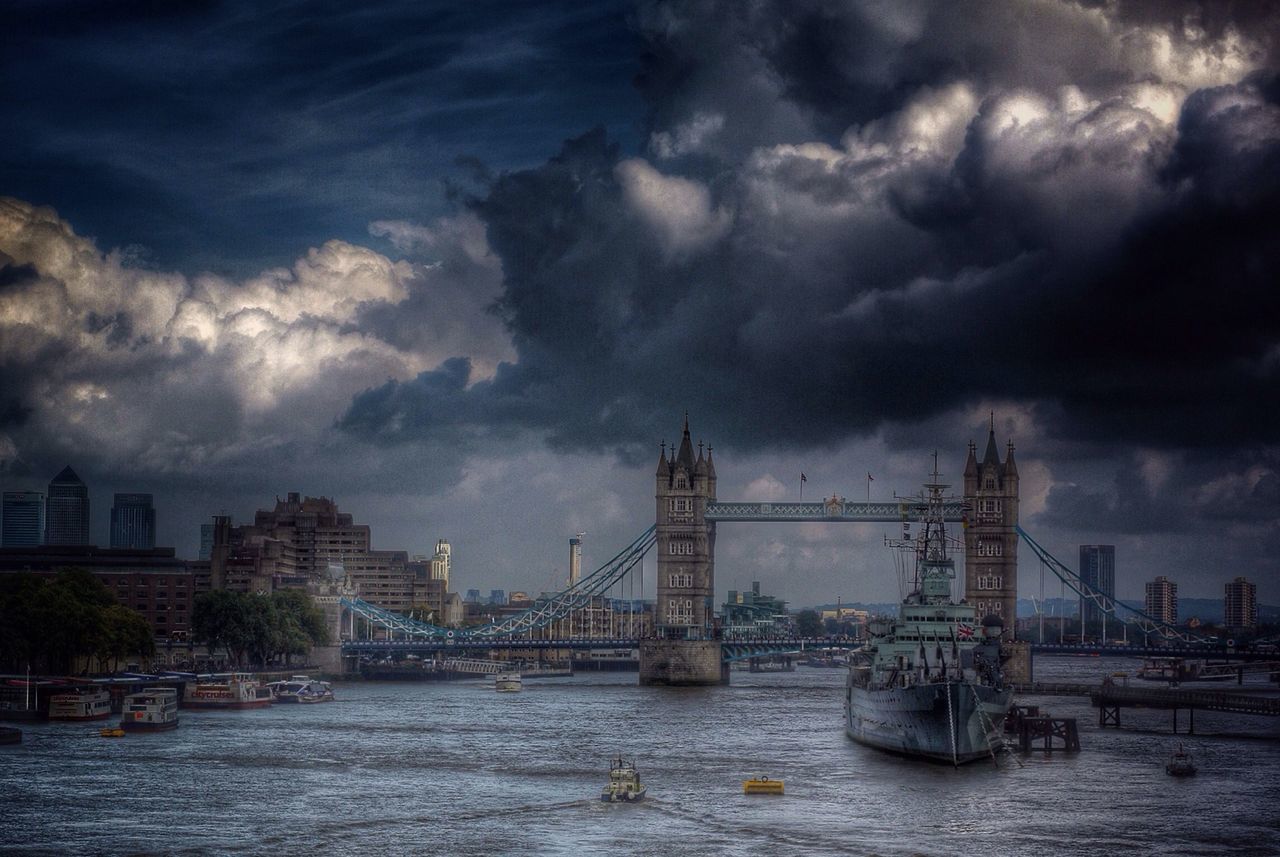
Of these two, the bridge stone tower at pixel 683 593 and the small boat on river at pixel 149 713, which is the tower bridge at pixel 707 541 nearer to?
the bridge stone tower at pixel 683 593

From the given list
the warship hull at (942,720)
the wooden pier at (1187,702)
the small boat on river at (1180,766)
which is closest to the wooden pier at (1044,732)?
the warship hull at (942,720)

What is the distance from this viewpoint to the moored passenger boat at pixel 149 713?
116m

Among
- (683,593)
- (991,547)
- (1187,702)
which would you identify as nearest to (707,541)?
(683,593)

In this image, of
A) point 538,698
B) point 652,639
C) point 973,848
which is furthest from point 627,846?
point 652,639

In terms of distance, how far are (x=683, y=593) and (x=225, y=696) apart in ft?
213

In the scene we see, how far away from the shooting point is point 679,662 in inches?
7328

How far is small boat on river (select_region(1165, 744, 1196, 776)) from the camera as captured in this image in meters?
95.2

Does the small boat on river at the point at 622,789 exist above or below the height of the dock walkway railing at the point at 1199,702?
below

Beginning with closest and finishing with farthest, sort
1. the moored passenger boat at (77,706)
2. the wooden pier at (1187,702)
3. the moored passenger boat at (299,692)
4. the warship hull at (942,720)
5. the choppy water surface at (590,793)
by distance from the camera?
the choppy water surface at (590,793) → the warship hull at (942,720) → the wooden pier at (1187,702) → the moored passenger boat at (77,706) → the moored passenger boat at (299,692)

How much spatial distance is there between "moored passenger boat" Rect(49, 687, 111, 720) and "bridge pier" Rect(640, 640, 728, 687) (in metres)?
71.6

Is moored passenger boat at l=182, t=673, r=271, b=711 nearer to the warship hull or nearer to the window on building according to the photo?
the warship hull

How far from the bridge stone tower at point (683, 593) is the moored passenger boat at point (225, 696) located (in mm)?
51325

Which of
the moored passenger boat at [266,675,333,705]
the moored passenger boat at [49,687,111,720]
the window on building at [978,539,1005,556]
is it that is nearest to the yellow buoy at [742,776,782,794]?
the moored passenger boat at [49,687,111,720]

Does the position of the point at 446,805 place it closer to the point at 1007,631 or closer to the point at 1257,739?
the point at 1257,739
